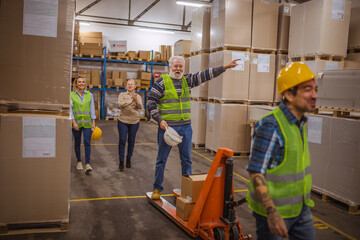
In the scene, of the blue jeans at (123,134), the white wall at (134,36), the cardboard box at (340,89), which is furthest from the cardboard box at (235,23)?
the white wall at (134,36)

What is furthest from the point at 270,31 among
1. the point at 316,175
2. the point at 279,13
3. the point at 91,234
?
the point at 91,234

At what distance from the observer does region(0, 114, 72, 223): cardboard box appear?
11.9ft

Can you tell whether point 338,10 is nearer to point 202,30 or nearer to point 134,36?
point 202,30

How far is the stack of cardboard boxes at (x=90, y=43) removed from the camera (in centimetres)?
1519

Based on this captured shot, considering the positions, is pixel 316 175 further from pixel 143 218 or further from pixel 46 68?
pixel 46 68

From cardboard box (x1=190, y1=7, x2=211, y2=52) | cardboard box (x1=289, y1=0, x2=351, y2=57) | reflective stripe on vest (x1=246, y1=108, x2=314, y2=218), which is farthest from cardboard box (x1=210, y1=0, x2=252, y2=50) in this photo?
reflective stripe on vest (x1=246, y1=108, x2=314, y2=218)

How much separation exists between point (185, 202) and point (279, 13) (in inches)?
246

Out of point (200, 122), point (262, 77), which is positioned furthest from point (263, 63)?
point (200, 122)

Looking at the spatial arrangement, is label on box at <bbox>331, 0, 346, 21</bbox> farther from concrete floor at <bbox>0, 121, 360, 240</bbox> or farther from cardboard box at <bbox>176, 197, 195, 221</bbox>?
cardboard box at <bbox>176, 197, 195, 221</bbox>

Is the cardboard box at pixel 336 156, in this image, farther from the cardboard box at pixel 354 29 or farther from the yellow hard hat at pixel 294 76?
the yellow hard hat at pixel 294 76

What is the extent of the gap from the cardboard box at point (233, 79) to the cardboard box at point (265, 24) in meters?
0.49

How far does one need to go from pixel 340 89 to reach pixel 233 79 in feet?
10.5

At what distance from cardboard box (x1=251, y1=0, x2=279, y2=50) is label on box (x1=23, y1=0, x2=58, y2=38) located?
17.9 feet

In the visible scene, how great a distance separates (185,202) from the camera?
3996mm
